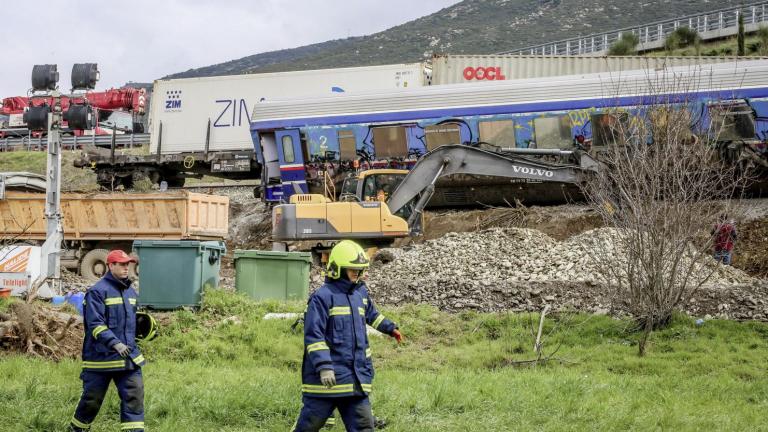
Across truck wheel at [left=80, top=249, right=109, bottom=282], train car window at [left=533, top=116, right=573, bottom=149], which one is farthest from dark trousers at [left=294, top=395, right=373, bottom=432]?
train car window at [left=533, top=116, right=573, bottom=149]

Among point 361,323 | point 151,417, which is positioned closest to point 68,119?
point 151,417

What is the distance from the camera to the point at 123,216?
22.6 meters

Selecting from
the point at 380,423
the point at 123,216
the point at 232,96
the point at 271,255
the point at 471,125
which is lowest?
the point at 380,423

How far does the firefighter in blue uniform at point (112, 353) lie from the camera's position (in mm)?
8289

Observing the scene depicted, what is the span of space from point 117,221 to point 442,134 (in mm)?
8405

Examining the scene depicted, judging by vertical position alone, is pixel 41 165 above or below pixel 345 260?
above

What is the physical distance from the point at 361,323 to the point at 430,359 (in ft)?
21.4

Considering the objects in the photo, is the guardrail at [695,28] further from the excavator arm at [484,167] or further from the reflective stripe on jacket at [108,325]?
the reflective stripe on jacket at [108,325]

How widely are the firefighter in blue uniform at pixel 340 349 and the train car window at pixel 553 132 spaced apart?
1817cm

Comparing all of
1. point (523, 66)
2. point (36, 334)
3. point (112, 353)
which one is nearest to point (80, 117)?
point (36, 334)

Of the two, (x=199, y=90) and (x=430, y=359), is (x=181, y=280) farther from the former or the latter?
(x=199, y=90)

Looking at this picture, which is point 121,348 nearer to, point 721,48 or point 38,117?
point 38,117

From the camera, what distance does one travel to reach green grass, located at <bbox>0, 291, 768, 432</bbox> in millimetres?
9227

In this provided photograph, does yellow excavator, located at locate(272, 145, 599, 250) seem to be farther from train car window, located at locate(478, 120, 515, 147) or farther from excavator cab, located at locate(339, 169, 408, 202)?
train car window, located at locate(478, 120, 515, 147)
